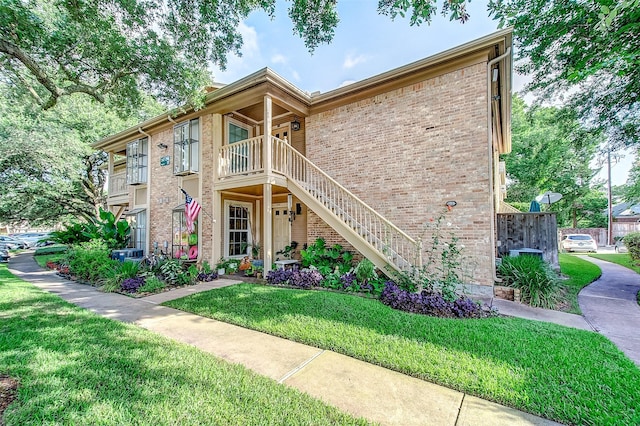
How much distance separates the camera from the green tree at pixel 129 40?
5.33 meters

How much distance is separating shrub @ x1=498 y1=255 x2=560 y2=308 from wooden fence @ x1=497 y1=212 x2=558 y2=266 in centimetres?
255

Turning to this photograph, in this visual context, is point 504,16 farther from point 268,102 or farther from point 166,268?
point 166,268

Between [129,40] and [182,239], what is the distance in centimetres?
649

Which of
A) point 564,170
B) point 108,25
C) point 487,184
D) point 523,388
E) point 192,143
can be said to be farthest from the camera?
point 564,170

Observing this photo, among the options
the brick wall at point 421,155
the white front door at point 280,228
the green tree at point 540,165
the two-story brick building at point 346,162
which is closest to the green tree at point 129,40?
the two-story brick building at point 346,162

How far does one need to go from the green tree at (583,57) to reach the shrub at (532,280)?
3946 millimetres

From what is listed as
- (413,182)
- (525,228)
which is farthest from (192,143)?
(525,228)

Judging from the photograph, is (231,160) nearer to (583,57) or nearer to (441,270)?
(441,270)

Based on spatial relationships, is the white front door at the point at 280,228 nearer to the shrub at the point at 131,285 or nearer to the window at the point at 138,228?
the shrub at the point at 131,285

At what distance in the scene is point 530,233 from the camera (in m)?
8.77

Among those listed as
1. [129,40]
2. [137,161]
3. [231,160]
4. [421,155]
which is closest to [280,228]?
[231,160]

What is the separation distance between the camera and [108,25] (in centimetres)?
578

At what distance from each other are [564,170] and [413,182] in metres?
24.4

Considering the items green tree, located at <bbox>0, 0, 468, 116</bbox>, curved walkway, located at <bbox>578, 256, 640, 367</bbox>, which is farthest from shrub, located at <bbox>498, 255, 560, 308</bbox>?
green tree, located at <bbox>0, 0, 468, 116</bbox>
